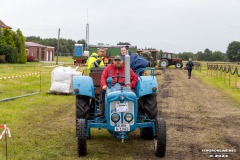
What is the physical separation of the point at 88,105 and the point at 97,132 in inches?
42.6

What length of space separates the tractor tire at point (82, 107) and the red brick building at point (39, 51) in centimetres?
6785

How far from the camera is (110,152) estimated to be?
311 inches

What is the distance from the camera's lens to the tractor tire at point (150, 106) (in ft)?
28.1

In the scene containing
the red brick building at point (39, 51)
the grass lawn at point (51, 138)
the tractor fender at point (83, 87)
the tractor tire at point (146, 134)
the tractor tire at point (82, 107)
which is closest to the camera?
the grass lawn at point (51, 138)

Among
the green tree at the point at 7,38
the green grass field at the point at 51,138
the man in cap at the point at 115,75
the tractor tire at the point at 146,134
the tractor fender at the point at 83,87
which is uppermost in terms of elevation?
the green tree at the point at 7,38

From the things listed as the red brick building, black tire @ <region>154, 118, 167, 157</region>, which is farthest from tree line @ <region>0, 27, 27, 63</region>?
black tire @ <region>154, 118, 167, 157</region>

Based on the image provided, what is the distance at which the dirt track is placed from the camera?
828cm

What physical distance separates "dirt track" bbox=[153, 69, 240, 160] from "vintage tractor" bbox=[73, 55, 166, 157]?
0.62 metres

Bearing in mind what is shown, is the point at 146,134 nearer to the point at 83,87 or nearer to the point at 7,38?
the point at 83,87

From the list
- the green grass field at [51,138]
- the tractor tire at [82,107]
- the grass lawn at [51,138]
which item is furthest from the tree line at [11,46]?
the tractor tire at [82,107]

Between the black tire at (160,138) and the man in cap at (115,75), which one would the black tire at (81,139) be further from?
the black tire at (160,138)

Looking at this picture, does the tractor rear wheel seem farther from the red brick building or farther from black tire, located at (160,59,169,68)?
the red brick building

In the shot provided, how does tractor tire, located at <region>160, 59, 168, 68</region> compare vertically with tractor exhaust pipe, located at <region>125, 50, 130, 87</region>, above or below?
below

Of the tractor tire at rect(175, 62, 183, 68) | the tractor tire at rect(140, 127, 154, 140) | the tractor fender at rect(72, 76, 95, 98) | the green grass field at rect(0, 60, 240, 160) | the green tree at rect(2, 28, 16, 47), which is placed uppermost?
the green tree at rect(2, 28, 16, 47)
